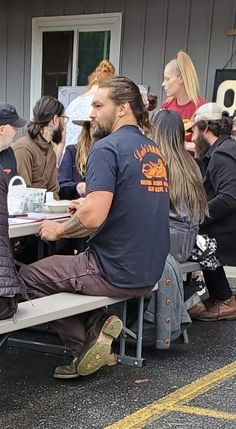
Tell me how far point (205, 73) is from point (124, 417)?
182 inches

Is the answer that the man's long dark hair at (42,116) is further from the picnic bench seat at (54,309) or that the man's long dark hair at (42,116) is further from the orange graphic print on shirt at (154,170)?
the picnic bench seat at (54,309)

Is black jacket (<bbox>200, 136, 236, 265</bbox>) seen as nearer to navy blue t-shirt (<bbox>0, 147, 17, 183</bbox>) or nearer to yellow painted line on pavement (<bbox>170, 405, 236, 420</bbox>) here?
navy blue t-shirt (<bbox>0, 147, 17, 183</bbox>)

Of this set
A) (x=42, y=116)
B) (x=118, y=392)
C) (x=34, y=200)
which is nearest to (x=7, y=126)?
(x=34, y=200)

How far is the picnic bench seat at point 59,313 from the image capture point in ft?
10.6

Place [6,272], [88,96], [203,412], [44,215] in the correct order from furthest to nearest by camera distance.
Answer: [88,96] < [44,215] < [203,412] < [6,272]

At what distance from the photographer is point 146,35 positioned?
7.39 m

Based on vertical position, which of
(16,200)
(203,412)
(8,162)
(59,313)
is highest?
(8,162)

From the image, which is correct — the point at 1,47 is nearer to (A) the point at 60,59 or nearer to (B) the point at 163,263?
(A) the point at 60,59

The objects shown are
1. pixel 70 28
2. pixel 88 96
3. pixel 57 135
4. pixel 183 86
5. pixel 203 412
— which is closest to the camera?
pixel 203 412

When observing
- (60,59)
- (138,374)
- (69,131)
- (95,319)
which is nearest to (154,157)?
(95,319)

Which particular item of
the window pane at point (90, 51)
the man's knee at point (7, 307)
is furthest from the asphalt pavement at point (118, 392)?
the window pane at point (90, 51)

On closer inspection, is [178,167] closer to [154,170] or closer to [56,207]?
[154,170]

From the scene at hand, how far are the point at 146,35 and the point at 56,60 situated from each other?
4.35ft

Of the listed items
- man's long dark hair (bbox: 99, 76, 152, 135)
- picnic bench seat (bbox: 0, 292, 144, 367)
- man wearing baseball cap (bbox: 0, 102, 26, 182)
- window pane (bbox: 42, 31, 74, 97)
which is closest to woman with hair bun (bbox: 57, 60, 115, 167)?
man wearing baseball cap (bbox: 0, 102, 26, 182)
